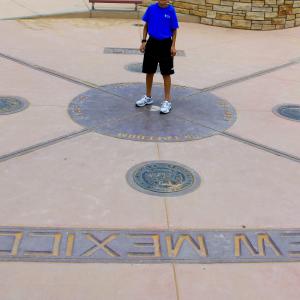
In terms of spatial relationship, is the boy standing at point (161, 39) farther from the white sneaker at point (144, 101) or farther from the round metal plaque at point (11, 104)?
the round metal plaque at point (11, 104)

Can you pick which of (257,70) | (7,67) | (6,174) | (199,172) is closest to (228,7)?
(257,70)

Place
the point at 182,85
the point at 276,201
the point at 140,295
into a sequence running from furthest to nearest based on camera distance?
the point at 182,85, the point at 276,201, the point at 140,295

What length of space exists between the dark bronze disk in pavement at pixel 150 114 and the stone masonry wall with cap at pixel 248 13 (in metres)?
5.10

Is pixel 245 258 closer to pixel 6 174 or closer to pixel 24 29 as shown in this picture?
pixel 6 174

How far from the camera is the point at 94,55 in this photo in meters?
8.41

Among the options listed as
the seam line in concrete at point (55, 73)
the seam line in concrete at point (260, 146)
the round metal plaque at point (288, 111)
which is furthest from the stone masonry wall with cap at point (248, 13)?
the seam line in concrete at point (260, 146)

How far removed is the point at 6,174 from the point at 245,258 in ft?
7.44

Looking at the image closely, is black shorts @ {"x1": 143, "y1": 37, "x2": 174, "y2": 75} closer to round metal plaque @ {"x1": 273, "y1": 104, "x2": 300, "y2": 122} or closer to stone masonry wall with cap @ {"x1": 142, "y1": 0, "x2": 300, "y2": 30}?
round metal plaque @ {"x1": 273, "y1": 104, "x2": 300, "y2": 122}

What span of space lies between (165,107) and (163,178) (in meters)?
1.71

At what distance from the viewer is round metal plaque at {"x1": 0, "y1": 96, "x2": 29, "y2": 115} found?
5.68m

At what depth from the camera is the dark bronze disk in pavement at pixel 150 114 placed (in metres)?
5.32

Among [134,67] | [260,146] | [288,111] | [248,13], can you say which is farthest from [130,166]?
[248,13]

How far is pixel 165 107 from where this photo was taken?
5.84 metres

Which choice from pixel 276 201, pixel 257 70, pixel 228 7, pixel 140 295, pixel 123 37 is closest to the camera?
pixel 140 295
